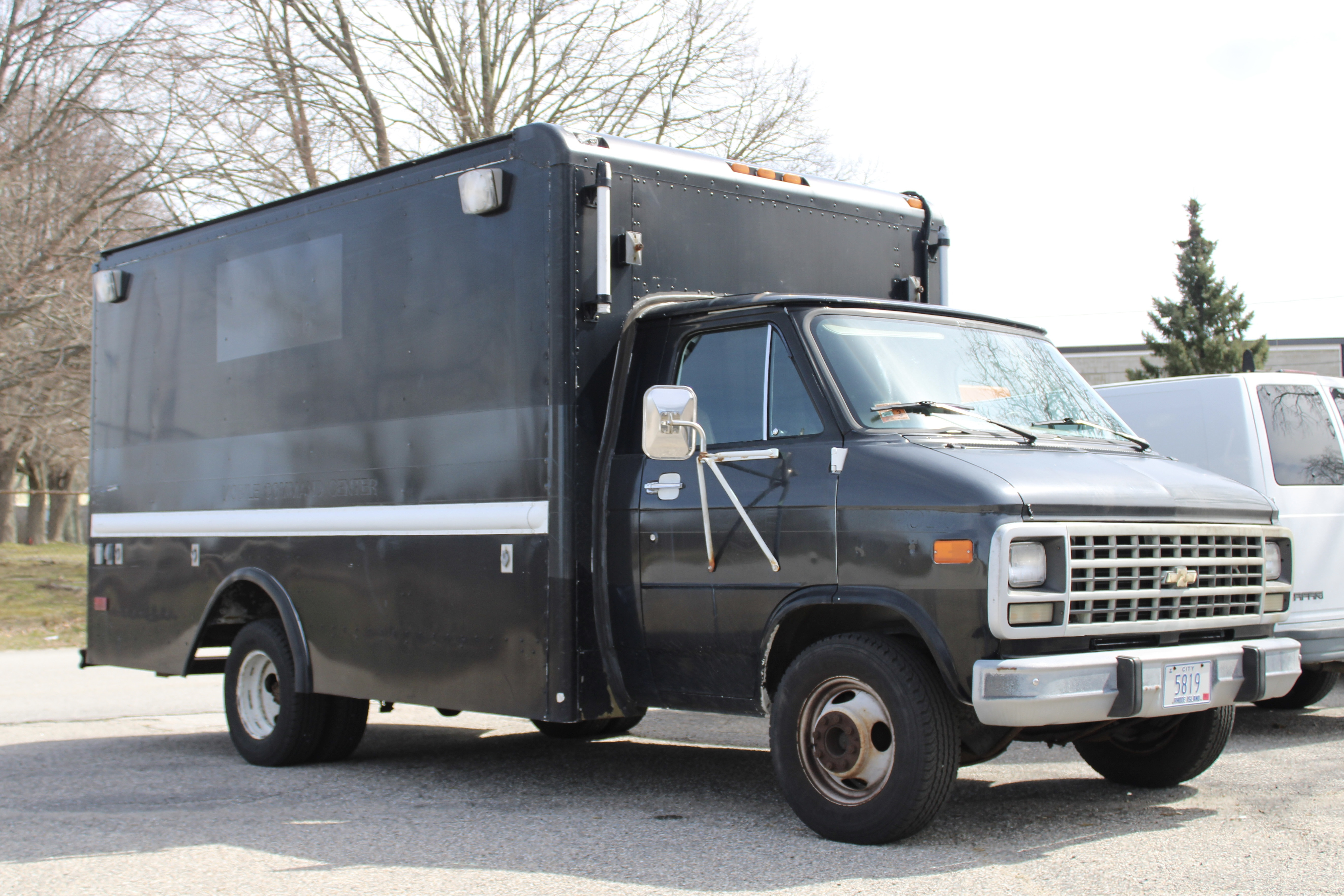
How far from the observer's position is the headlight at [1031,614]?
508cm

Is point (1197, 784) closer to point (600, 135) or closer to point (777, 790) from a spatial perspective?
point (777, 790)

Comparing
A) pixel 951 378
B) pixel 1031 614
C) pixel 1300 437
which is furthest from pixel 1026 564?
pixel 1300 437

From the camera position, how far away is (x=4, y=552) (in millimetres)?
27781

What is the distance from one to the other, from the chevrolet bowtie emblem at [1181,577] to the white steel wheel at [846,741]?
1269 millimetres

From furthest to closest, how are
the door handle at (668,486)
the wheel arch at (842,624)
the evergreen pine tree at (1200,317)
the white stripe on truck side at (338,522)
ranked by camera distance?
1. the evergreen pine tree at (1200,317)
2. the white stripe on truck side at (338,522)
3. the door handle at (668,486)
4. the wheel arch at (842,624)

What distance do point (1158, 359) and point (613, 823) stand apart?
4058 cm

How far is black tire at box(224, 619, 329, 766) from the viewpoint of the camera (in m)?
8.03

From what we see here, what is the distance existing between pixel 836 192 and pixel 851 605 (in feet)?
8.89

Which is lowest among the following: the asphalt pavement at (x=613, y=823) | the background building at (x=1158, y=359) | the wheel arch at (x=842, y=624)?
the asphalt pavement at (x=613, y=823)

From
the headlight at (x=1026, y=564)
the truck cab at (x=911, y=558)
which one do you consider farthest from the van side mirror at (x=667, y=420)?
the headlight at (x=1026, y=564)

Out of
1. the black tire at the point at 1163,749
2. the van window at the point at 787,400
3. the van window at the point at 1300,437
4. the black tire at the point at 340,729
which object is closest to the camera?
the van window at the point at 787,400

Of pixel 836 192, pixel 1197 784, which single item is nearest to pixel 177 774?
pixel 836 192

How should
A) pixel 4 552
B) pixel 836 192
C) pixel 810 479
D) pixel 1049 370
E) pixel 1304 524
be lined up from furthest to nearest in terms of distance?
1. pixel 4 552
2. pixel 1304 524
3. pixel 836 192
4. pixel 1049 370
5. pixel 810 479

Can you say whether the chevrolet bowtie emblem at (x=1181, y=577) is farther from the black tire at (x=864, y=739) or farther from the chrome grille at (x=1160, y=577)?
the black tire at (x=864, y=739)
